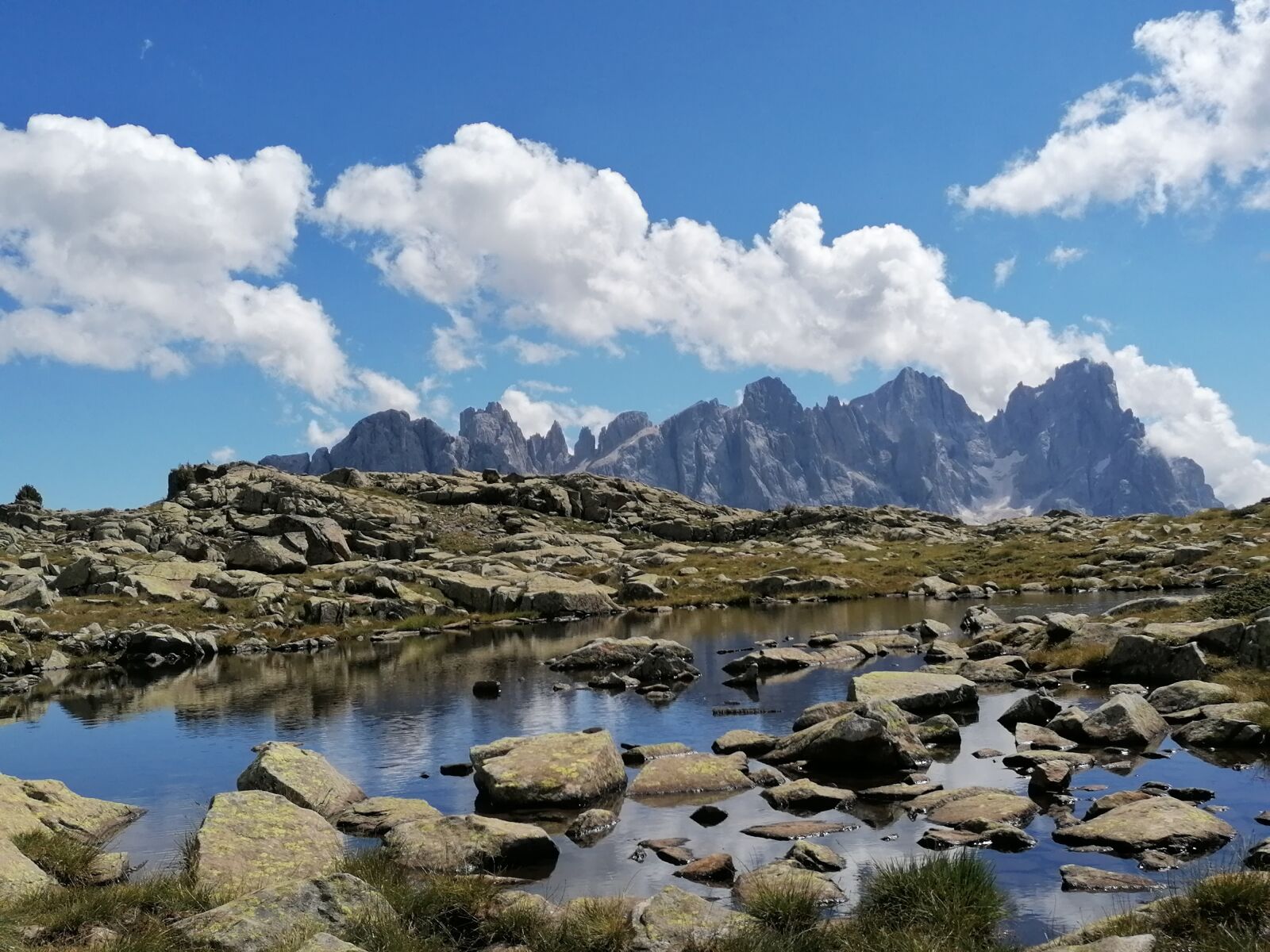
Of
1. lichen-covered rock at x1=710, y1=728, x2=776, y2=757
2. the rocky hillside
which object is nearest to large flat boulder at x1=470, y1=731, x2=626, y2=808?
lichen-covered rock at x1=710, y1=728, x2=776, y2=757

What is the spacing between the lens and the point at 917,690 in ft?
102

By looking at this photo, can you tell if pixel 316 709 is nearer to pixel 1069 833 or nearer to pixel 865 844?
pixel 865 844

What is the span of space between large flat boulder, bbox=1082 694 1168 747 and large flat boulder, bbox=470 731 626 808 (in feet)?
43.9

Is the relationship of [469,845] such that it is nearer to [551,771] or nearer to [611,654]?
[551,771]

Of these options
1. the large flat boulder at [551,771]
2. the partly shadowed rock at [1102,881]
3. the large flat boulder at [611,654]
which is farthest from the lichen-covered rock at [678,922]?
the large flat boulder at [611,654]

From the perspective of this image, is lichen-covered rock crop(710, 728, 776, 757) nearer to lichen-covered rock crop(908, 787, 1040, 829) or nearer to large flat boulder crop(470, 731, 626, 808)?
large flat boulder crop(470, 731, 626, 808)

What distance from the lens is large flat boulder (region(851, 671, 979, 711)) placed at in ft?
100.0

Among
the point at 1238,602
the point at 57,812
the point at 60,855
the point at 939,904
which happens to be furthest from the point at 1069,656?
the point at 57,812

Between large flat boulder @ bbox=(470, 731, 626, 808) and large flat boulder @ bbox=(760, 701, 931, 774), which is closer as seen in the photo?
large flat boulder @ bbox=(470, 731, 626, 808)

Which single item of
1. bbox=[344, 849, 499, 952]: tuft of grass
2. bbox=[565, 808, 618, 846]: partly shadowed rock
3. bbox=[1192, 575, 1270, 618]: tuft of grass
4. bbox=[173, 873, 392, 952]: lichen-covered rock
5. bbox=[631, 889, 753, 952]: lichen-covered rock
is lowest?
bbox=[565, 808, 618, 846]: partly shadowed rock

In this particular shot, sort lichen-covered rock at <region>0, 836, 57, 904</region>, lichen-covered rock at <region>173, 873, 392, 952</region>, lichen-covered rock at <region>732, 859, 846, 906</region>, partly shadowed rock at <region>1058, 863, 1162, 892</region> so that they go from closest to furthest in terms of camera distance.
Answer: lichen-covered rock at <region>173, 873, 392, 952</region>
lichen-covered rock at <region>0, 836, 57, 904</region>
lichen-covered rock at <region>732, 859, 846, 906</region>
partly shadowed rock at <region>1058, 863, 1162, 892</region>

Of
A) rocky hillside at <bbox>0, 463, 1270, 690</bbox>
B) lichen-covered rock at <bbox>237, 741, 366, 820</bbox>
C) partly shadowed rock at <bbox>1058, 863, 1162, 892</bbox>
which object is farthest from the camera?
rocky hillside at <bbox>0, 463, 1270, 690</bbox>

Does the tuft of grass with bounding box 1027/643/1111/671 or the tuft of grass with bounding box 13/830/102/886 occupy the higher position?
the tuft of grass with bounding box 13/830/102/886

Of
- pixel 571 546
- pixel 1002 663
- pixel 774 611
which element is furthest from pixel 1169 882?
pixel 571 546
